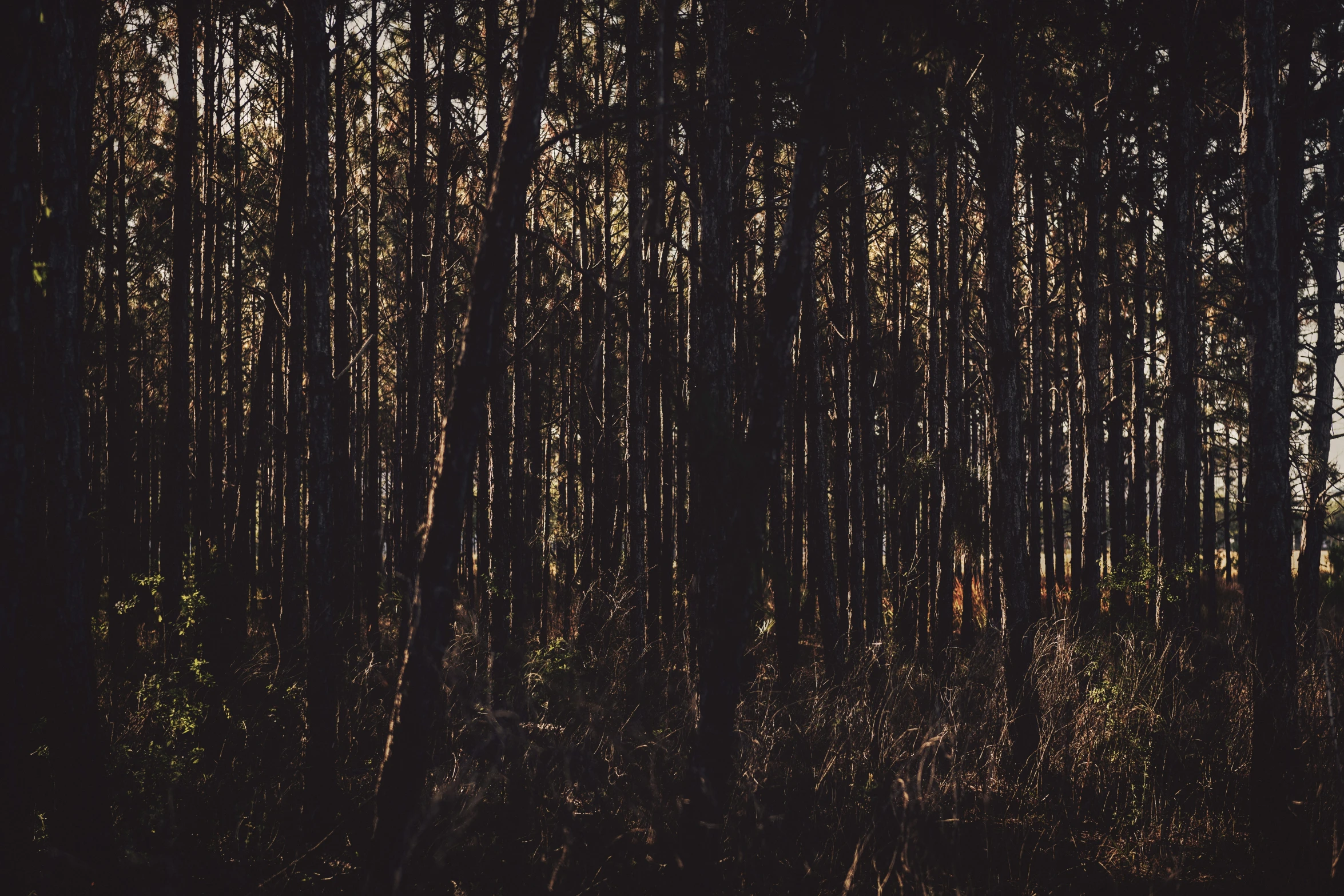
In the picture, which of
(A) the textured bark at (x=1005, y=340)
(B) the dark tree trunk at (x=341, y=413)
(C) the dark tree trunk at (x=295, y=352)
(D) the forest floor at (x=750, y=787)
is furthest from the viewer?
(C) the dark tree trunk at (x=295, y=352)

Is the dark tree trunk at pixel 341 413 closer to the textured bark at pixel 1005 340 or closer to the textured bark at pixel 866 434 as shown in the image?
the textured bark at pixel 1005 340

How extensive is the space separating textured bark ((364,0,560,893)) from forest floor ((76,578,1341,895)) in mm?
472

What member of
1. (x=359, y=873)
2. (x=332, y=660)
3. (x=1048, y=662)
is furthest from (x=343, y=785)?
(x=1048, y=662)

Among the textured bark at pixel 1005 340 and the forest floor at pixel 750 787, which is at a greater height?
the textured bark at pixel 1005 340

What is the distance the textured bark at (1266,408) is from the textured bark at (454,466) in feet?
17.5

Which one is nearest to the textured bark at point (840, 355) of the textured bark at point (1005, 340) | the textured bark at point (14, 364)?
the textured bark at point (1005, 340)

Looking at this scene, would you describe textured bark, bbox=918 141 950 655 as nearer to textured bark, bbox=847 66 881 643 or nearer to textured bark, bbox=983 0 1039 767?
textured bark, bbox=847 66 881 643

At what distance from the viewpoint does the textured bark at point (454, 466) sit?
155 inches

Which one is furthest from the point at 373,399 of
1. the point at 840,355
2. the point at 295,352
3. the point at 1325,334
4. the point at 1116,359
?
the point at 1325,334

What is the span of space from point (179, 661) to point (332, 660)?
1.27 metres

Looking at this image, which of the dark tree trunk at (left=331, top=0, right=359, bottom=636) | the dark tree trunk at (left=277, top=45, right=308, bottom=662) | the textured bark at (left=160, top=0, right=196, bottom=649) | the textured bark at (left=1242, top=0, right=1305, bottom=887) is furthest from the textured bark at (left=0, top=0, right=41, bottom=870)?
the textured bark at (left=1242, top=0, right=1305, bottom=887)

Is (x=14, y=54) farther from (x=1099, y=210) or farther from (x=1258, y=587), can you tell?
(x=1099, y=210)

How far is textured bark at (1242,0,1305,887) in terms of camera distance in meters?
5.74

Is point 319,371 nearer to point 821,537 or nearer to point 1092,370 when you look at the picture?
point 821,537
